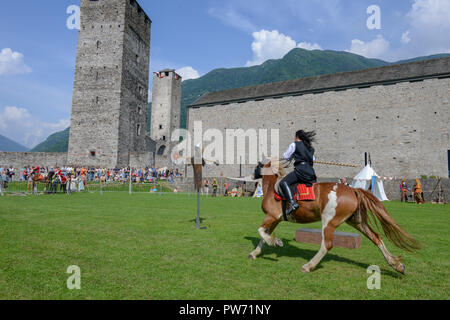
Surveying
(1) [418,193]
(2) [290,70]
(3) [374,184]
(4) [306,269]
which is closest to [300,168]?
(4) [306,269]

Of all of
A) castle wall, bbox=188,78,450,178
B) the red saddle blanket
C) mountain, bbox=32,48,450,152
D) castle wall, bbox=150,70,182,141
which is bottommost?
the red saddle blanket

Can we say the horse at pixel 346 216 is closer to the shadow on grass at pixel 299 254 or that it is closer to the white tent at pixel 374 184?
the shadow on grass at pixel 299 254

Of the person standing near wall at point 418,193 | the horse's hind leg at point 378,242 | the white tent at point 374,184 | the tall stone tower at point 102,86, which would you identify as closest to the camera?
the horse's hind leg at point 378,242

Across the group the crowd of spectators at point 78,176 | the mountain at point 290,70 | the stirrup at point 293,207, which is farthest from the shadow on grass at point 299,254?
the mountain at point 290,70

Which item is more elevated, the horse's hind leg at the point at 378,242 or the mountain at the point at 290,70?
the mountain at the point at 290,70

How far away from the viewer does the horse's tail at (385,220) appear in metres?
4.38

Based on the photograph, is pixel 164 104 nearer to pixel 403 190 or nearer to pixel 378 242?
pixel 403 190

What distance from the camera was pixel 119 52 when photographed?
40.9 m

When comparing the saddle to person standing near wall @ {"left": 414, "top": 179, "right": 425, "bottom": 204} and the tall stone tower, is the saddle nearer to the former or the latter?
person standing near wall @ {"left": 414, "top": 179, "right": 425, "bottom": 204}

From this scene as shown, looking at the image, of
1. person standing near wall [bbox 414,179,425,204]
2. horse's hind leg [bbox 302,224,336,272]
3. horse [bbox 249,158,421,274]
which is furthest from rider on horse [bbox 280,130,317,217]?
person standing near wall [bbox 414,179,425,204]

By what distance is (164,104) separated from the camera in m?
62.9

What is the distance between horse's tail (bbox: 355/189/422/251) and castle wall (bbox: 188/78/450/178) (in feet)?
95.9

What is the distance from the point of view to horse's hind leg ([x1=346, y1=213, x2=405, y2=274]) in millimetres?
4152
